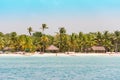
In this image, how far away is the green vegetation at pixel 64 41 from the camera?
483 feet

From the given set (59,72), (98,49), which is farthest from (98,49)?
(59,72)

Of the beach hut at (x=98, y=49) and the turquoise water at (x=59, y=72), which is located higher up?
the beach hut at (x=98, y=49)

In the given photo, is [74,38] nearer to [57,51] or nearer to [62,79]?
[57,51]

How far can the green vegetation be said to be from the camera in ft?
483

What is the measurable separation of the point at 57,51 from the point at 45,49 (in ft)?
17.9

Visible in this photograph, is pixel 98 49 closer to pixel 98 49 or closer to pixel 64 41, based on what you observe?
pixel 98 49

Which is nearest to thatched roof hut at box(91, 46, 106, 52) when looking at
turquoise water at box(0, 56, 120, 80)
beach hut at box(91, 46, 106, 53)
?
beach hut at box(91, 46, 106, 53)

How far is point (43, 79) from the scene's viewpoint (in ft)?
125

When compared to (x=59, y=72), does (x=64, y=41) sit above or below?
above

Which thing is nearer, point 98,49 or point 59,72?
point 59,72

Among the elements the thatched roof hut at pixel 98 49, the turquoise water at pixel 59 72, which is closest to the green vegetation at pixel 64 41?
the thatched roof hut at pixel 98 49

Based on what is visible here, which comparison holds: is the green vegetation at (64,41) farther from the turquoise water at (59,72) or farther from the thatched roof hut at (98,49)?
the turquoise water at (59,72)

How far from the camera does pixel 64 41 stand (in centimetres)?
15012

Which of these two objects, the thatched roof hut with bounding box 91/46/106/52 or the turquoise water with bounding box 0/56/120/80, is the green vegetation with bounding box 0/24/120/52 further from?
the turquoise water with bounding box 0/56/120/80
